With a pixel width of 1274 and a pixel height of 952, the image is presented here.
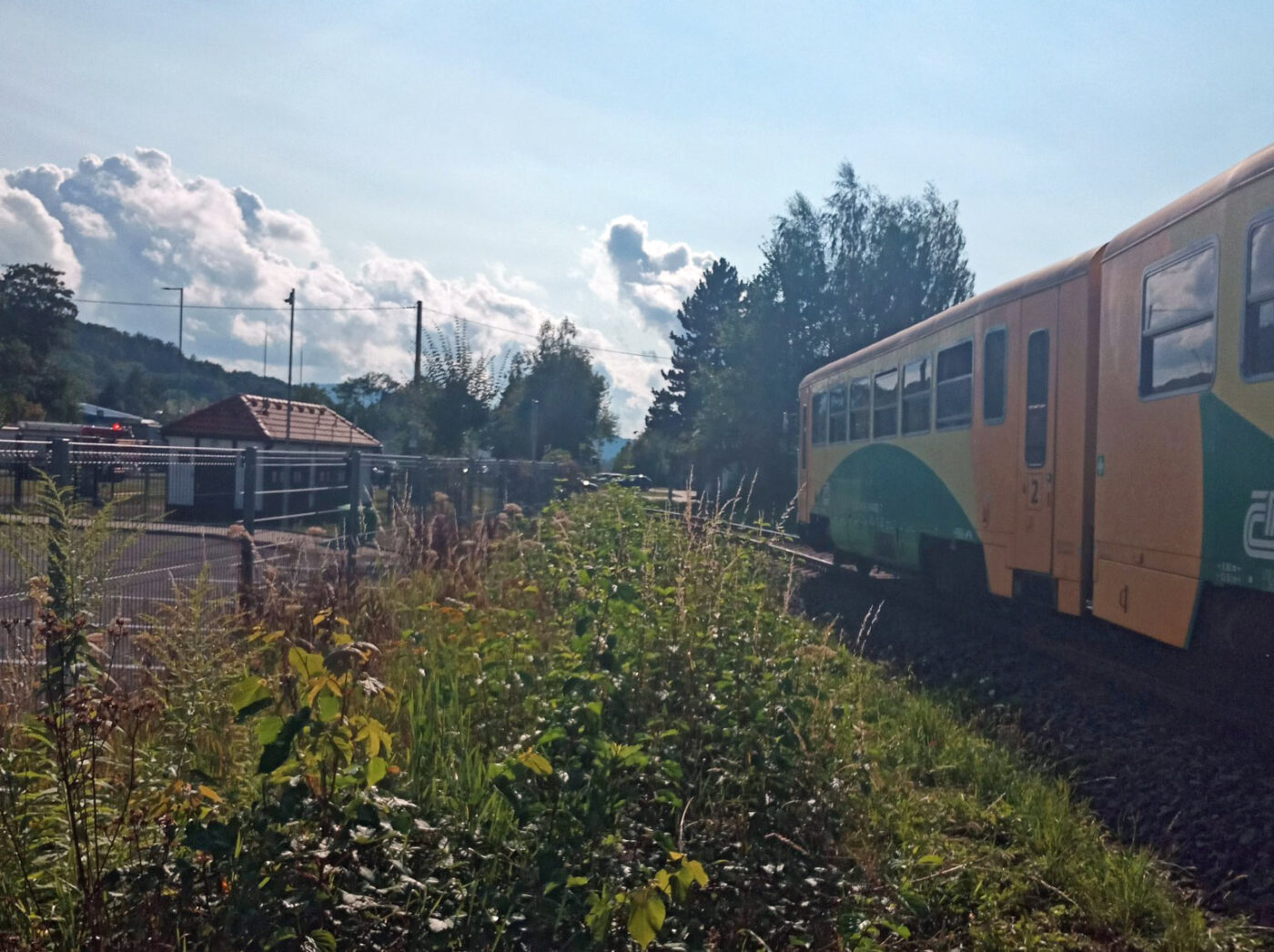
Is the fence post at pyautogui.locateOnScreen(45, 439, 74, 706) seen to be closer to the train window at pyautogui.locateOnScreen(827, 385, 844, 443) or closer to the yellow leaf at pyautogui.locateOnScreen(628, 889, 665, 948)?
→ the yellow leaf at pyautogui.locateOnScreen(628, 889, 665, 948)

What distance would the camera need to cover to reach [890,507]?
12891 millimetres

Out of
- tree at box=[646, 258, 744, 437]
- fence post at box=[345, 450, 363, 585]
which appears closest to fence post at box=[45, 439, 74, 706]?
fence post at box=[345, 450, 363, 585]

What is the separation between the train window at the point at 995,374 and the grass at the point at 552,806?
14.9 feet

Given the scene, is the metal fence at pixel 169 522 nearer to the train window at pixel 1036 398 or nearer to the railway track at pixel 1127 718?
the railway track at pixel 1127 718

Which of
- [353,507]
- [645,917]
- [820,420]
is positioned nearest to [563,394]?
[820,420]

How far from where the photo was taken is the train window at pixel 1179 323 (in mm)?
6750

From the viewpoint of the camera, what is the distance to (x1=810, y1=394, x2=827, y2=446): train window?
1653 centimetres

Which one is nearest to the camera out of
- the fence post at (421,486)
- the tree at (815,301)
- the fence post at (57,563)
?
the fence post at (57,563)

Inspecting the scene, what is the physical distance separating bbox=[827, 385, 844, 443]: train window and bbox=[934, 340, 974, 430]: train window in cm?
393

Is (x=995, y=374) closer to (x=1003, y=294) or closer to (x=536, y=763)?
(x=1003, y=294)

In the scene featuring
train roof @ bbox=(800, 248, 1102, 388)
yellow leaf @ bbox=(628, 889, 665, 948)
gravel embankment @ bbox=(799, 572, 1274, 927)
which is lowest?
gravel embankment @ bbox=(799, 572, 1274, 927)

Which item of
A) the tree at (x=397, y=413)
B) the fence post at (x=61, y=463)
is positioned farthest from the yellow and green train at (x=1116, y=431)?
the tree at (x=397, y=413)

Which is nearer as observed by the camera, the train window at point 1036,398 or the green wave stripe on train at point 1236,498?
the green wave stripe on train at point 1236,498

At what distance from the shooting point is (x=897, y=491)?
12672 mm
